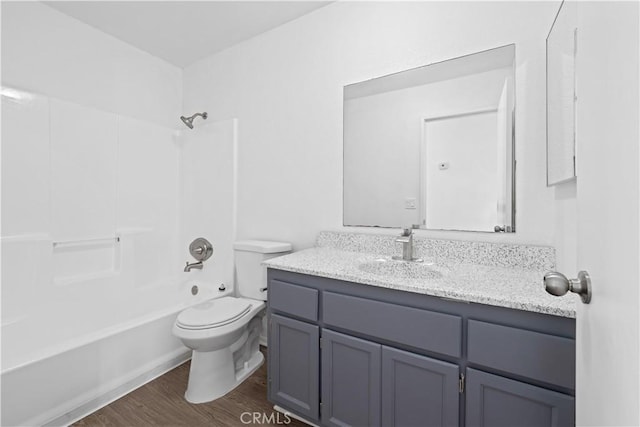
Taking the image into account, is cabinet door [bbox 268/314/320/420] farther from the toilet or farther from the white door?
the white door

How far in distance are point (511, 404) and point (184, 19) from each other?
9.25 ft

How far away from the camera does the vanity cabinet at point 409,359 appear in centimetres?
95

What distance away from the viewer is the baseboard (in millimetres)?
1571

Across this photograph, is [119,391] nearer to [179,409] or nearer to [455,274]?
[179,409]

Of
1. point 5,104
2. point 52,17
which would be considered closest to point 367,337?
point 5,104

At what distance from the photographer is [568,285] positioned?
612 millimetres

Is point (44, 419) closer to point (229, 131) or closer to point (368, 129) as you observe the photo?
point (229, 131)

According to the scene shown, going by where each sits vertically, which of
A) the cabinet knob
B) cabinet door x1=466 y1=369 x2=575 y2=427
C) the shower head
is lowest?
cabinet door x1=466 y1=369 x2=575 y2=427

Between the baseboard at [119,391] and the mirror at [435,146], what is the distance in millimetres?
1565

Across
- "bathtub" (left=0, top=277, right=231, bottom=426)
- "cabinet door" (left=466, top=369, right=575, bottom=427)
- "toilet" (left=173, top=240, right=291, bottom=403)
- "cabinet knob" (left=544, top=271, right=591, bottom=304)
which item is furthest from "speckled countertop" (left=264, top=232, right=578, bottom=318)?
"bathtub" (left=0, top=277, right=231, bottom=426)

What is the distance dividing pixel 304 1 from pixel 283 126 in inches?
31.9

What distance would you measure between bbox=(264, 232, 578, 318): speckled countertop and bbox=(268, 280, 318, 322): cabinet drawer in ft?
0.31

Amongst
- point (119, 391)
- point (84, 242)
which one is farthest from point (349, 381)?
point (84, 242)

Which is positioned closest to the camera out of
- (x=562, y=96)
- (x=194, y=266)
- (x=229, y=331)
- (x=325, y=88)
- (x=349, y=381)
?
(x=562, y=96)
